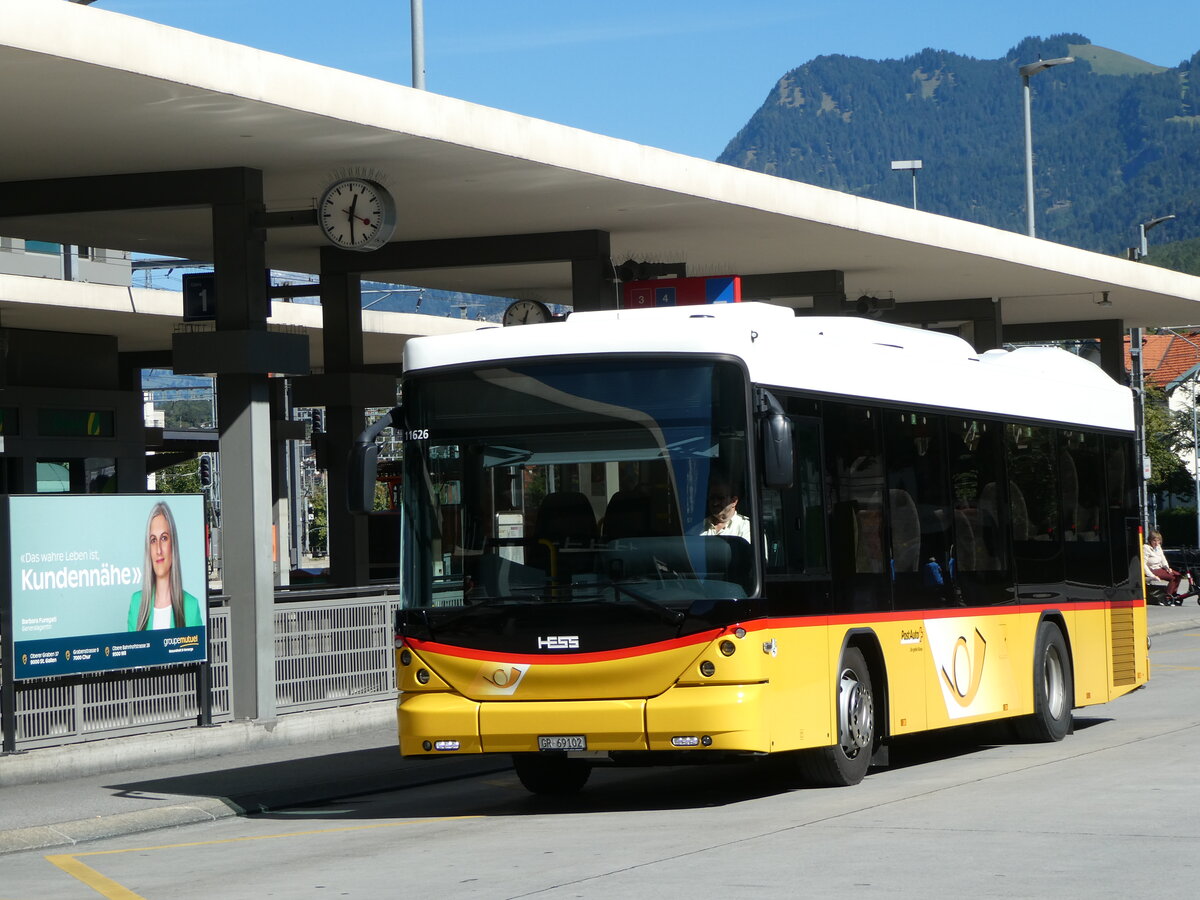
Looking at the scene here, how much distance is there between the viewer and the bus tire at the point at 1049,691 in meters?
15.4

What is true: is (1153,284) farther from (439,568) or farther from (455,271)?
(439,568)

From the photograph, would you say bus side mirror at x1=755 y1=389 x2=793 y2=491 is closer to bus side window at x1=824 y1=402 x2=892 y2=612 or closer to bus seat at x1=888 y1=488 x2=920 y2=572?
bus side window at x1=824 y1=402 x2=892 y2=612

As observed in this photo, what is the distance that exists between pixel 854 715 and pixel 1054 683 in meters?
4.05

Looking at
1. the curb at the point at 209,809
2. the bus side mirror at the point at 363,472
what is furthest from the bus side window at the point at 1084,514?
the bus side mirror at the point at 363,472

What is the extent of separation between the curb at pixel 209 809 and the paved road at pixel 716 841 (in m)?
0.16

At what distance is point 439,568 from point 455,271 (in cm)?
1523

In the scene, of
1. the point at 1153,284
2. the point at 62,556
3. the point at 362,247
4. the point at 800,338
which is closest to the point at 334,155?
the point at 362,247

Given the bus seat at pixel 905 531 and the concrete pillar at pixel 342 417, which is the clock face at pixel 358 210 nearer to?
the bus seat at pixel 905 531

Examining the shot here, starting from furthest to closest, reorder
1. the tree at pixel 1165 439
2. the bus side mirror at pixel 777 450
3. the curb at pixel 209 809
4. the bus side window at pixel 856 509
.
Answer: the tree at pixel 1165 439, the bus side window at pixel 856 509, the curb at pixel 209 809, the bus side mirror at pixel 777 450

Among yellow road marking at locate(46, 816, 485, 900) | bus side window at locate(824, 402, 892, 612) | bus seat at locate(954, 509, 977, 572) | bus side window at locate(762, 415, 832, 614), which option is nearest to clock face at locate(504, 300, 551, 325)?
bus seat at locate(954, 509, 977, 572)

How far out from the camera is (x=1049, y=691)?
617 inches

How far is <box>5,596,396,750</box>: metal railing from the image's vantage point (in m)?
14.7

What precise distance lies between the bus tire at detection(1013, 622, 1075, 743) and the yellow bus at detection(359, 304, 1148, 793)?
2.22 meters

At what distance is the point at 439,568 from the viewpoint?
11609 mm
